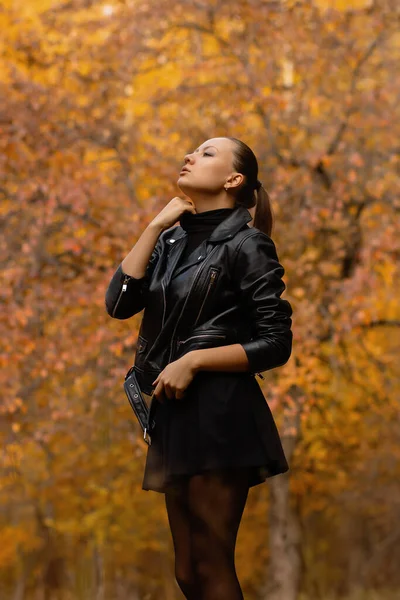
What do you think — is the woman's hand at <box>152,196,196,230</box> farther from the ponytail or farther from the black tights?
the black tights

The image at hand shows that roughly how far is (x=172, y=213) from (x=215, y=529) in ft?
3.25

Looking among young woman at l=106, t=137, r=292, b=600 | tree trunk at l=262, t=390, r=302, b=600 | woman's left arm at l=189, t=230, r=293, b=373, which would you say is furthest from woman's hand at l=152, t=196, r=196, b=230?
tree trunk at l=262, t=390, r=302, b=600

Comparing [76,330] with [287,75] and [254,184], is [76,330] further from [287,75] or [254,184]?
[254,184]

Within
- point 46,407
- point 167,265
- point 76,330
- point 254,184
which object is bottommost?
point 46,407

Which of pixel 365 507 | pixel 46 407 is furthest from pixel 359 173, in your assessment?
pixel 365 507

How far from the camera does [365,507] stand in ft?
50.2

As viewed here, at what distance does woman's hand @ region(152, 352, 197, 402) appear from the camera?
272cm

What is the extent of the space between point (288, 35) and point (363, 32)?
943 millimetres

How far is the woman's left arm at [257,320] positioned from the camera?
2.74 meters

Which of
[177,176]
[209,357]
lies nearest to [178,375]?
[209,357]

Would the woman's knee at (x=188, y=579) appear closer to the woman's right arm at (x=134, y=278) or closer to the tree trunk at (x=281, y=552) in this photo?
the woman's right arm at (x=134, y=278)

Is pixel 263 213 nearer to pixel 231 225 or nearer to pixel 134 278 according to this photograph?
pixel 231 225

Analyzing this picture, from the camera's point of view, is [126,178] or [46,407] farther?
[46,407]

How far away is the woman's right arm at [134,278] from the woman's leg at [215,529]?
602 millimetres
